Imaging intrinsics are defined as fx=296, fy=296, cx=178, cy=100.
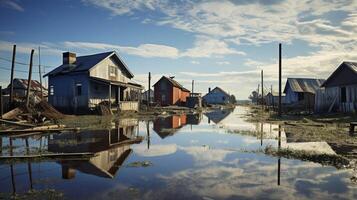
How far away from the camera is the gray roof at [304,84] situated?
1907 inches

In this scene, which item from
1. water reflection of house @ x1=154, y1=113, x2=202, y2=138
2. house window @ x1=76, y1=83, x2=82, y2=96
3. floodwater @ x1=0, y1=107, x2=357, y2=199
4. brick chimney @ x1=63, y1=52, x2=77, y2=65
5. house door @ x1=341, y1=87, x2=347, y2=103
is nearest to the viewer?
floodwater @ x1=0, y1=107, x2=357, y2=199

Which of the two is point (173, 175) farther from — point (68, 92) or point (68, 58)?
point (68, 58)

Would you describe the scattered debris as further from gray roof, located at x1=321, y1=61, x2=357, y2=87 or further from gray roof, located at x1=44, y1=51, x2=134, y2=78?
gray roof, located at x1=321, y1=61, x2=357, y2=87

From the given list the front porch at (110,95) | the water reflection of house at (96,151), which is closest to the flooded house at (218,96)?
the front porch at (110,95)

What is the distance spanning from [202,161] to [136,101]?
1266 inches

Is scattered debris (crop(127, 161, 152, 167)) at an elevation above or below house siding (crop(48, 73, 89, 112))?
below

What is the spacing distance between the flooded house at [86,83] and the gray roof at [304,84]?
1049 inches

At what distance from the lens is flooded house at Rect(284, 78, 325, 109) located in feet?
158

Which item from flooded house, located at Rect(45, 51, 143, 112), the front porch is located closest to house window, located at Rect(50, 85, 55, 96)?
flooded house, located at Rect(45, 51, 143, 112)

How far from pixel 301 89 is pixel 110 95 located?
31.3 metres

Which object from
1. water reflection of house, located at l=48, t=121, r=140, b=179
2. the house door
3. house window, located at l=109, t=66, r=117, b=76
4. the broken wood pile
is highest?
house window, located at l=109, t=66, r=117, b=76

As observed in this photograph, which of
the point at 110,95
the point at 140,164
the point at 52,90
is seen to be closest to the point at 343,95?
the point at 110,95

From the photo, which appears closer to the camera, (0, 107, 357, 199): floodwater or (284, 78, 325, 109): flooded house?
(0, 107, 357, 199): floodwater

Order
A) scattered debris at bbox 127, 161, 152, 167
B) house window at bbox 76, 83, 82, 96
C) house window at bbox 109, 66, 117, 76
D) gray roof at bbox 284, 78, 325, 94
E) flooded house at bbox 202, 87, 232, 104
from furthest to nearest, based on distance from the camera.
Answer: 1. flooded house at bbox 202, 87, 232, 104
2. gray roof at bbox 284, 78, 325, 94
3. house window at bbox 109, 66, 117, 76
4. house window at bbox 76, 83, 82, 96
5. scattered debris at bbox 127, 161, 152, 167
